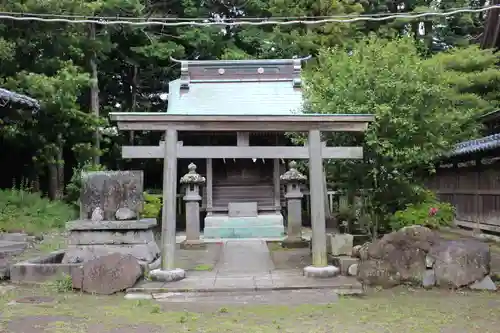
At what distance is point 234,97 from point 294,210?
8.63 meters

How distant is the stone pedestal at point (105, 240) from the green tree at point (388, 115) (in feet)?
13.8

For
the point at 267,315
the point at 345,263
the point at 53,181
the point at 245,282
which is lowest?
the point at 267,315

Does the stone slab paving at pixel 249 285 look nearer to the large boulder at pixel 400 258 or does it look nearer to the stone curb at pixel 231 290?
the stone curb at pixel 231 290

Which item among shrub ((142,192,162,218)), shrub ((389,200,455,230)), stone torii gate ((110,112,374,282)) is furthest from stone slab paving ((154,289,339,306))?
shrub ((142,192,162,218))

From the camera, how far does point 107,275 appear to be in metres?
8.05

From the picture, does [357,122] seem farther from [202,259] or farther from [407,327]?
[202,259]

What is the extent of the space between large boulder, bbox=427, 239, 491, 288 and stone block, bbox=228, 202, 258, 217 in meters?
11.4

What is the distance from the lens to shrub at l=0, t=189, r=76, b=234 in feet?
47.0

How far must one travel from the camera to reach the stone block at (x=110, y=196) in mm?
9969

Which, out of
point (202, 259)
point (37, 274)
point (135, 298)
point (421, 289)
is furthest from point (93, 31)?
point (421, 289)

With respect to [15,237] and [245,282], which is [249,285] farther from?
[15,237]

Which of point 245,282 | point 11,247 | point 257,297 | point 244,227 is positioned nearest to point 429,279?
point 257,297

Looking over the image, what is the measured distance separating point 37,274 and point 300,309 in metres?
4.69

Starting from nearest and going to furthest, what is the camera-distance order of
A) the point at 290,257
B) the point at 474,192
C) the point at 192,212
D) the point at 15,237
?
the point at 290,257 < the point at 15,237 < the point at 192,212 < the point at 474,192
